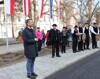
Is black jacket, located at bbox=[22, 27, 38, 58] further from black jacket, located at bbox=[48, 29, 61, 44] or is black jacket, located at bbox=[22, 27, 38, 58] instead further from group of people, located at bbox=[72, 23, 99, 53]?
group of people, located at bbox=[72, 23, 99, 53]

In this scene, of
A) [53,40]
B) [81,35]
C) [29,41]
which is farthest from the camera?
[81,35]

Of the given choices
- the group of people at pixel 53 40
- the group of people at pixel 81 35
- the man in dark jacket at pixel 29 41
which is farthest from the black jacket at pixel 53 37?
the man in dark jacket at pixel 29 41

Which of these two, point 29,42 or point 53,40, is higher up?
point 29,42

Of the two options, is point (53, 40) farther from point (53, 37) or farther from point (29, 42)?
point (29, 42)

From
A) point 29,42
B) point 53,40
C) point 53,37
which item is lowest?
point 53,40

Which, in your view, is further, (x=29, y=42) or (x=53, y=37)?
(x=53, y=37)

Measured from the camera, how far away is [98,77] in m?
12.9

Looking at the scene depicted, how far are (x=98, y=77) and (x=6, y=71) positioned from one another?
11.9ft

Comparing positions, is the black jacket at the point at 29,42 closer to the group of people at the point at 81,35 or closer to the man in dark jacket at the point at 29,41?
the man in dark jacket at the point at 29,41

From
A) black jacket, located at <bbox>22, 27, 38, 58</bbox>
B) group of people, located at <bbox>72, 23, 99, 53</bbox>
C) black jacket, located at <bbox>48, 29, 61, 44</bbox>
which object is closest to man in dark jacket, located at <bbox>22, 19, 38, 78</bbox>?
black jacket, located at <bbox>22, 27, 38, 58</bbox>

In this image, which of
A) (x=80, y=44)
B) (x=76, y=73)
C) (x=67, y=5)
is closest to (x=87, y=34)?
(x=80, y=44)

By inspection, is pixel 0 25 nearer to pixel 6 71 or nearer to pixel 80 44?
pixel 80 44

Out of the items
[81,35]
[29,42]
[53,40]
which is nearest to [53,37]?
[53,40]

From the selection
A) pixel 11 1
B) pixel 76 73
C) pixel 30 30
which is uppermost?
pixel 11 1
